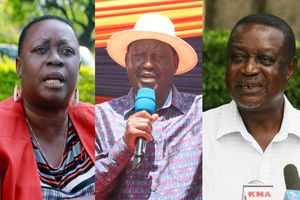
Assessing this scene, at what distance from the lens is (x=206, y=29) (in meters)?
5.16

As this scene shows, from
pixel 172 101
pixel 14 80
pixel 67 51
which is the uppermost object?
pixel 67 51

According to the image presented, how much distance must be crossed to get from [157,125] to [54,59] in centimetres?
66

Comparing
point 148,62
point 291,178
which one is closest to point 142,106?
point 148,62

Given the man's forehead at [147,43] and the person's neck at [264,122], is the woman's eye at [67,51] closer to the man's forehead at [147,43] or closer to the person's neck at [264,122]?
the man's forehead at [147,43]

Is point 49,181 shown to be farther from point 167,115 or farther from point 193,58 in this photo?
point 193,58

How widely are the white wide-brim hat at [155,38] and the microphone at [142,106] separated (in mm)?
193

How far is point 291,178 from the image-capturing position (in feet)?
12.7

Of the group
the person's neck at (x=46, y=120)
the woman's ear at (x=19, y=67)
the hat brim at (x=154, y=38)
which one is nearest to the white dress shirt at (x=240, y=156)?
the hat brim at (x=154, y=38)

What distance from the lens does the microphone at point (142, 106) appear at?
12.2 feet

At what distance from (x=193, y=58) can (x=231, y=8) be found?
1.38m

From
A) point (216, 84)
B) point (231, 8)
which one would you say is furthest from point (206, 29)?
point (216, 84)

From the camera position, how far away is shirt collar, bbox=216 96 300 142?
3889mm

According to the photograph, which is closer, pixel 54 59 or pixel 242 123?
pixel 54 59

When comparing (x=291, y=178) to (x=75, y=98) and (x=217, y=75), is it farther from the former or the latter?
(x=75, y=98)
